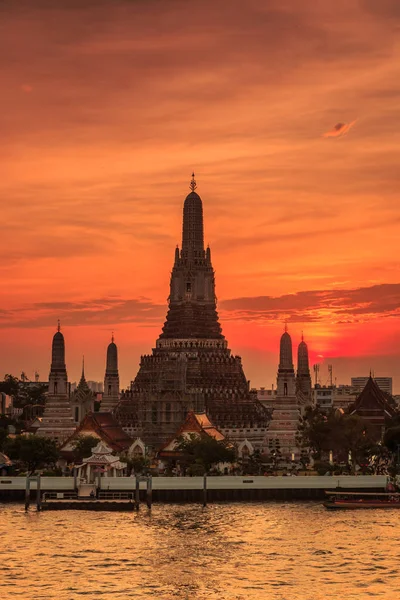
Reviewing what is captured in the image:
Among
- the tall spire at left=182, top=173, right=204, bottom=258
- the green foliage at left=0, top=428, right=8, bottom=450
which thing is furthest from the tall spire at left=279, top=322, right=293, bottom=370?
the green foliage at left=0, top=428, right=8, bottom=450

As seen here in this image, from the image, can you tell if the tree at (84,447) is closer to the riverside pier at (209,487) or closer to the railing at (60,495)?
the riverside pier at (209,487)

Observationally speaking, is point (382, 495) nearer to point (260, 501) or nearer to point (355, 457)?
point (260, 501)

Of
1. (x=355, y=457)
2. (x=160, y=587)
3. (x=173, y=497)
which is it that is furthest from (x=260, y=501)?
(x=160, y=587)

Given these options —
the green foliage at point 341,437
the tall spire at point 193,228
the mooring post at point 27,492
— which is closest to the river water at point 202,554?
the mooring post at point 27,492

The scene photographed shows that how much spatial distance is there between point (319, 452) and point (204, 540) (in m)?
58.4

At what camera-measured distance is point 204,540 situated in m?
110

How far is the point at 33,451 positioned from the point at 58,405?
34441mm

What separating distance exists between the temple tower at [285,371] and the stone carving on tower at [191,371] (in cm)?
399

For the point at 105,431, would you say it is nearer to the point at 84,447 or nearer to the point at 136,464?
the point at 84,447

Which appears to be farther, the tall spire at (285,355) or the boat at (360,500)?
the tall spire at (285,355)

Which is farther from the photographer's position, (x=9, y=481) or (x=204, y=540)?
(x=9, y=481)

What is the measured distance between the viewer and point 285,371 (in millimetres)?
191000

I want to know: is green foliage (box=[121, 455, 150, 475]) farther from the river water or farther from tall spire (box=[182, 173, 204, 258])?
tall spire (box=[182, 173, 204, 258])

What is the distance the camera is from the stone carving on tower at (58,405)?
188m
